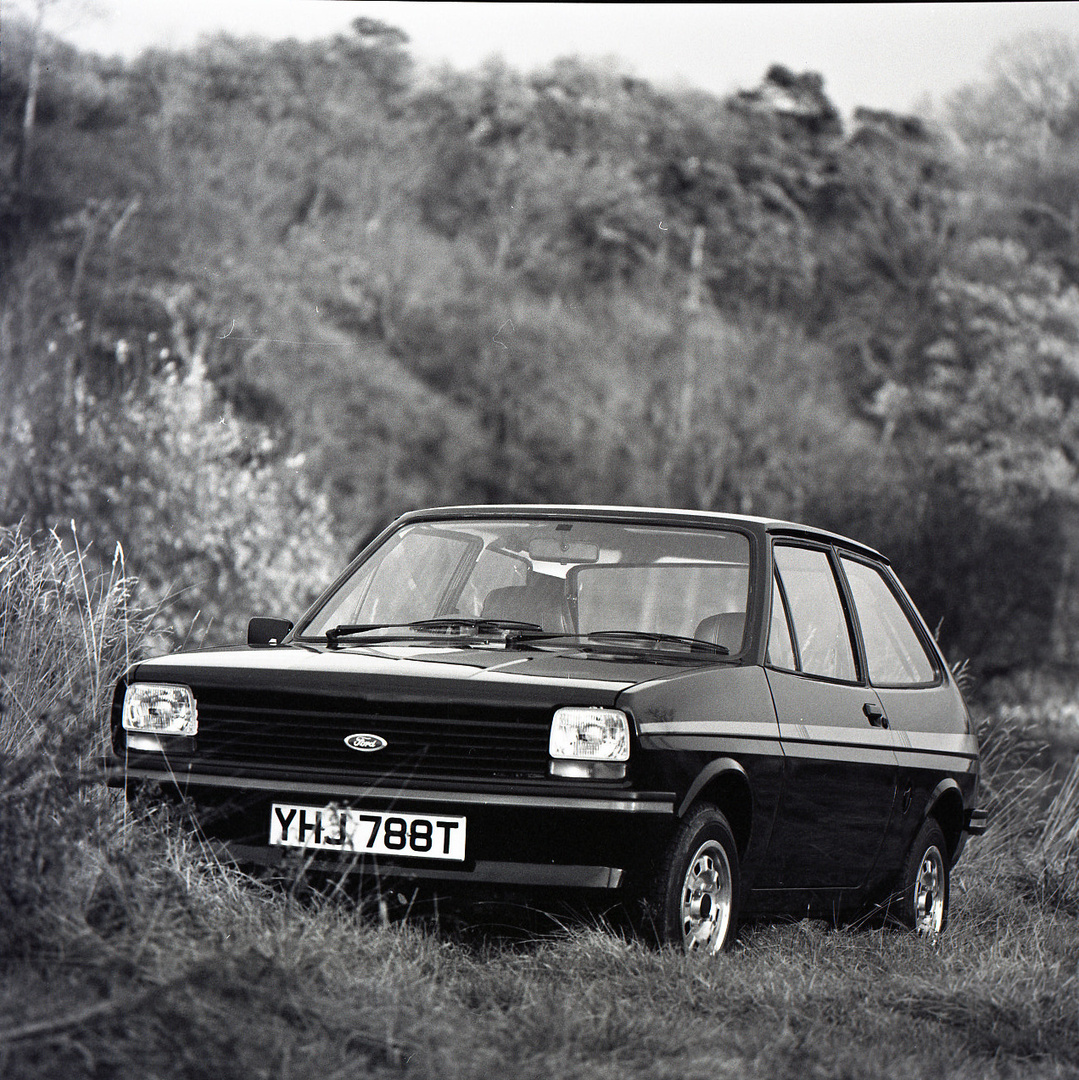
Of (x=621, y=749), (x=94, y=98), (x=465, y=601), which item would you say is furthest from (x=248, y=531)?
(x=621, y=749)

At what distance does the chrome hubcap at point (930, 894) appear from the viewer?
7660mm

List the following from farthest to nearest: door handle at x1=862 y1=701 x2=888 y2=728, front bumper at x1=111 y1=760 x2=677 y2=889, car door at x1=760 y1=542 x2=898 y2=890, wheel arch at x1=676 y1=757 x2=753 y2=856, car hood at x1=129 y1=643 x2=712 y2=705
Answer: door handle at x1=862 y1=701 x2=888 y2=728 → car door at x1=760 y1=542 x2=898 y2=890 → wheel arch at x1=676 y1=757 x2=753 y2=856 → car hood at x1=129 y1=643 x2=712 y2=705 → front bumper at x1=111 y1=760 x2=677 y2=889

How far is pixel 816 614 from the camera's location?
7.25 metres

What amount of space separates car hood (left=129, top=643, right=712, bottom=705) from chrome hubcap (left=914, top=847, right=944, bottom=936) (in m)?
2.03

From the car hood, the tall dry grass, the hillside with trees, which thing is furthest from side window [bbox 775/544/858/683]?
the hillside with trees

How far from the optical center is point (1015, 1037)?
5.32 metres

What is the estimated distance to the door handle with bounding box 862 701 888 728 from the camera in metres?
7.22

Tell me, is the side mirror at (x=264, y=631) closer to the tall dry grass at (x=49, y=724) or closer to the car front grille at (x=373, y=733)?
the tall dry grass at (x=49, y=724)

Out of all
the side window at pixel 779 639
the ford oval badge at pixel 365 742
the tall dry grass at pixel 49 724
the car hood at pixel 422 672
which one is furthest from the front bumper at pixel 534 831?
the side window at pixel 779 639

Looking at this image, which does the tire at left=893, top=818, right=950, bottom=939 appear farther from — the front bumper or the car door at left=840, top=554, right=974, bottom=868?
the front bumper

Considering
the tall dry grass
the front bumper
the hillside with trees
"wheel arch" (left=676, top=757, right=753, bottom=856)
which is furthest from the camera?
the hillside with trees

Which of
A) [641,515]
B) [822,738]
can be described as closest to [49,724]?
[641,515]

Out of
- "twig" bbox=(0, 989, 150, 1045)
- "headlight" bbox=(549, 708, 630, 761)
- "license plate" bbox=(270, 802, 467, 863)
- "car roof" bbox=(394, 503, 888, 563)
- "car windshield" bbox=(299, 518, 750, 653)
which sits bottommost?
"twig" bbox=(0, 989, 150, 1045)

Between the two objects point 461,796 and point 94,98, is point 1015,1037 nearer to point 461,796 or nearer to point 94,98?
point 461,796
